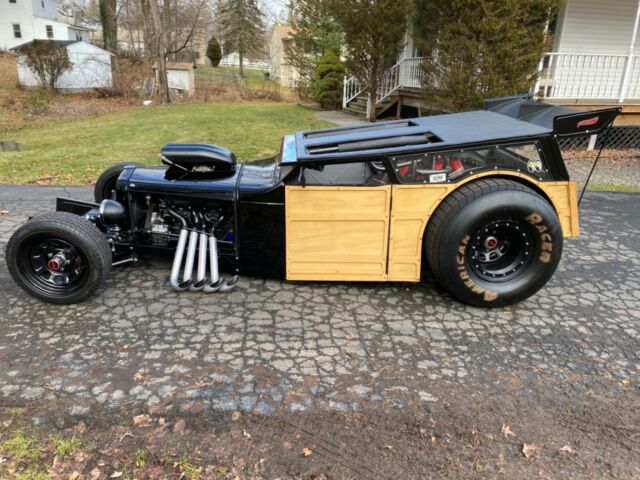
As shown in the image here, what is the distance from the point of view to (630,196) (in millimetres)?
8070

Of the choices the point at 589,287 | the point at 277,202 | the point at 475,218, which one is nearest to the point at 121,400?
the point at 277,202

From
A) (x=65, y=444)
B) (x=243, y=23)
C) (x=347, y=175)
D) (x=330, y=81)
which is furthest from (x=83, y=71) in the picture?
(x=243, y=23)

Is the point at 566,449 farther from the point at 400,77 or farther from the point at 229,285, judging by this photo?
the point at 400,77

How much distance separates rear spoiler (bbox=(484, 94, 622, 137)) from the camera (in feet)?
12.6

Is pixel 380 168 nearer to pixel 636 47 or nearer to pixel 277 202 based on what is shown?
pixel 277 202

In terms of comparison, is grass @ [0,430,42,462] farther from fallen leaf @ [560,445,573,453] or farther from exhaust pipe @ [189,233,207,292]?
fallen leaf @ [560,445,573,453]

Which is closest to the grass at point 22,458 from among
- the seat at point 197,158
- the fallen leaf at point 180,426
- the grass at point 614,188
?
the fallen leaf at point 180,426

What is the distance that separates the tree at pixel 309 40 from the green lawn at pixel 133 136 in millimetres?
4622

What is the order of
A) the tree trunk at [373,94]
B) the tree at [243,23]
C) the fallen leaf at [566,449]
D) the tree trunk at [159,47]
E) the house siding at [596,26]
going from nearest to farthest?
the fallen leaf at [566,449]
the house siding at [596,26]
the tree trunk at [373,94]
the tree trunk at [159,47]
the tree at [243,23]

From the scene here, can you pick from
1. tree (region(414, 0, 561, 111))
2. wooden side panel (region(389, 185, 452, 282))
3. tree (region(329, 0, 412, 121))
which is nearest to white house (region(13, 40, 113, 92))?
tree (region(329, 0, 412, 121))

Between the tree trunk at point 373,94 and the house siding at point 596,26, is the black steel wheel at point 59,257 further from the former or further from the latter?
the house siding at point 596,26

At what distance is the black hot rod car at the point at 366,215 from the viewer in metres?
3.85

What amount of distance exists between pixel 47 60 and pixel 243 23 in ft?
96.6

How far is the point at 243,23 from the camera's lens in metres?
47.2
